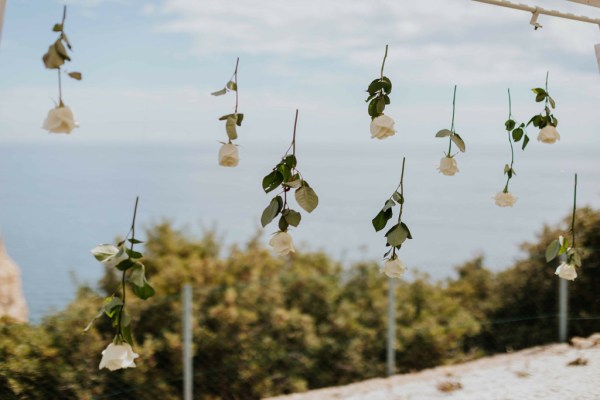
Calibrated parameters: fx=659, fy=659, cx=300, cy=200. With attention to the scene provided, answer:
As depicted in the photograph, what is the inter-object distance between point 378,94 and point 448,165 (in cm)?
27

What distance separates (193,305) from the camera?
3.33 meters

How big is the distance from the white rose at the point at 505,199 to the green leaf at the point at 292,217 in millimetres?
699

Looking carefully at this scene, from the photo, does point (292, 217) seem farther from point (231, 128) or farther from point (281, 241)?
point (231, 128)

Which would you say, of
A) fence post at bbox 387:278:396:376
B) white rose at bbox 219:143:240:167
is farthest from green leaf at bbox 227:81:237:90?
fence post at bbox 387:278:396:376

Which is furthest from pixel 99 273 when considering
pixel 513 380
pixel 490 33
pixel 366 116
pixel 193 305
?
pixel 490 33

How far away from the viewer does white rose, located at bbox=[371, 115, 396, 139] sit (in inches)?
43.0

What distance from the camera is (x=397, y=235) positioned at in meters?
1.07

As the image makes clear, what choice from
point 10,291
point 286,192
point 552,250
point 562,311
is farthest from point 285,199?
point 562,311

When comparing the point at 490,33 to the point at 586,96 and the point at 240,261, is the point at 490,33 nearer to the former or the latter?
the point at 586,96

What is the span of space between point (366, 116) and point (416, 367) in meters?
3.03

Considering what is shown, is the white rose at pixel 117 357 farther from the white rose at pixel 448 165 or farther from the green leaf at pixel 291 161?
the white rose at pixel 448 165

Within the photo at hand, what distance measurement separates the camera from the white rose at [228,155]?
99cm

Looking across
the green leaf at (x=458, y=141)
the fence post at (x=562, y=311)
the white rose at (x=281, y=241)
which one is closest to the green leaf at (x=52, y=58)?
the white rose at (x=281, y=241)

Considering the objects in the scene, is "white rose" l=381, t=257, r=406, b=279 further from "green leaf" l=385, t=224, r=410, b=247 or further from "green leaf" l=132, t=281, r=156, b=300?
"green leaf" l=132, t=281, r=156, b=300
